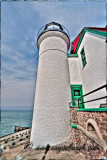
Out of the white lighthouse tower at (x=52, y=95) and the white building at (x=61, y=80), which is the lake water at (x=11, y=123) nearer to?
the white lighthouse tower at (x=52, y=95)

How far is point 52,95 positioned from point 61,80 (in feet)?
5.16

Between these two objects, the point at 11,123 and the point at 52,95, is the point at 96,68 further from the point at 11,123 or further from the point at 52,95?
the point at 11,123

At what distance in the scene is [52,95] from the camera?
20.2 feet

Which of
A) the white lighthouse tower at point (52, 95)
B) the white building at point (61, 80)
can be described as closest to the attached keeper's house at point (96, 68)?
the white building at point (61, 80)

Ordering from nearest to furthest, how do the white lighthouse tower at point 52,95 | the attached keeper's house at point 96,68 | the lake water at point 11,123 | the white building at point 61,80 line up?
the attached keeper's house at point 96,68 → the white building at point 61,80 → the white lighthouse tower at point 52,95 → the lake water at point 11,123

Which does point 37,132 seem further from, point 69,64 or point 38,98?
point 69,64

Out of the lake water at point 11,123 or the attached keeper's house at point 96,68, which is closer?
the attached keeper's house at point 96,68

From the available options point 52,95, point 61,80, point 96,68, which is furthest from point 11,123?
point 96,68

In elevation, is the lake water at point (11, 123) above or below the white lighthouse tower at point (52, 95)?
below

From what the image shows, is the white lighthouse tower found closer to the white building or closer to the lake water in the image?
the white building

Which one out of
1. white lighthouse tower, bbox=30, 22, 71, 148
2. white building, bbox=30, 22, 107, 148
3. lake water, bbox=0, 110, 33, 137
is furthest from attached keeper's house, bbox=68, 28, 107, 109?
lake water, bbox=0, 110, 33, 137

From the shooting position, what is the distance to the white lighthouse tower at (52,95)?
17.8 ft

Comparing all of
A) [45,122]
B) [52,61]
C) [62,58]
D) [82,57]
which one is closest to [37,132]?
[45,122]

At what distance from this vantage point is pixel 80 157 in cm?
344
